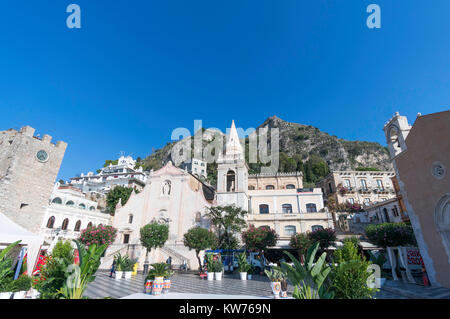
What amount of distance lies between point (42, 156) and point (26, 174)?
1711mm

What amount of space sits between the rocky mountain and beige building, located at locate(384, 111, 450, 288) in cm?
5068

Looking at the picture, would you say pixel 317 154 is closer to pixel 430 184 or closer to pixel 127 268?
pixel 430 184

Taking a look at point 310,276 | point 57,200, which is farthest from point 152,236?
point 57,200

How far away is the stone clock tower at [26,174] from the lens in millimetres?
15375

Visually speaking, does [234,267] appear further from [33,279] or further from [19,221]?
[19,221]

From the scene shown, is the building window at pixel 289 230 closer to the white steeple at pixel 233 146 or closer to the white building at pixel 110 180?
the white steeple at pixel 233 146

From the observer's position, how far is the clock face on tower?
1715 cm

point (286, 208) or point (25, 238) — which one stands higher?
point (286, 208)

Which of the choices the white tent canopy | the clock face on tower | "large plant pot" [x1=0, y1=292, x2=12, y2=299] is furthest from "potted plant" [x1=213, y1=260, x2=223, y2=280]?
the clock face on tower

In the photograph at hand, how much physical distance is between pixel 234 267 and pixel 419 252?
13148mm

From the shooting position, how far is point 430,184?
11289 mm

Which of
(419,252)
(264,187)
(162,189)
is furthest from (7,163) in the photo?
(264,187)

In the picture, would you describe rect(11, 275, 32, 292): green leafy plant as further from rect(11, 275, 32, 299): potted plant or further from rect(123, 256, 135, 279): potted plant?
rect(123, 256, 135, 279): potted plant

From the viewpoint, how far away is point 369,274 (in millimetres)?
6680
